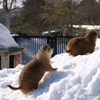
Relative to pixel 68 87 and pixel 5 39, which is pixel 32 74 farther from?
pixel 5 39

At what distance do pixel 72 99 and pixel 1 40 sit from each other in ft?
17.8

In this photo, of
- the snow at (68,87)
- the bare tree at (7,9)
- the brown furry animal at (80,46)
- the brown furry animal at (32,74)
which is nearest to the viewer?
the snow at (68,87)

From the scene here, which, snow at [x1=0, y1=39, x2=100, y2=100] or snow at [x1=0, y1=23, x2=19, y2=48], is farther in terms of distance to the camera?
snow at [x1=0, y1=23, x2=19, y2=48]

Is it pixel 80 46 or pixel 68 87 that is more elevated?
pixel 80 46

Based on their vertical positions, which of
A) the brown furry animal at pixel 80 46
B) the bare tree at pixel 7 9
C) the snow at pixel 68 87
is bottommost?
the snow at pixel 68 87

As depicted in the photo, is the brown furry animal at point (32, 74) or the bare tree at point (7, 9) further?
the bare tree at point (7, 9)

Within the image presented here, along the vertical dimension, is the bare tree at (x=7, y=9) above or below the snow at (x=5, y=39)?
above

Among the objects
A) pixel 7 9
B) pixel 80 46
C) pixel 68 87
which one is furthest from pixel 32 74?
pixel 7 9

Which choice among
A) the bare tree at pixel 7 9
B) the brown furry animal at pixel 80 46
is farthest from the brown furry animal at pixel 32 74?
the bare tree at pixel 7 9

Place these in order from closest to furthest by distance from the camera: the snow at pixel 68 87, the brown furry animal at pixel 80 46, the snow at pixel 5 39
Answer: the snow at pixel 68 87, the brown furry animal at pixel 80 46, the snow at pixel 5 39

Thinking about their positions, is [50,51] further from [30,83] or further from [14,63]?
[14,63]

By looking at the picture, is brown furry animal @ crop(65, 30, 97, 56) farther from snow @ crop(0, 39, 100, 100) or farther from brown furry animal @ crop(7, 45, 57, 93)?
brown furry animal @ crop(7, 45, 57, 93)

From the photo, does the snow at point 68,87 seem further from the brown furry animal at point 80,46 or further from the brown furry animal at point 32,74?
the brown furry animal at point 80,46

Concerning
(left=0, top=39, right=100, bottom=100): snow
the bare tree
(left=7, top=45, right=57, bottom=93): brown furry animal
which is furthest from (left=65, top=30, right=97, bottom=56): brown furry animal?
the bare tree
